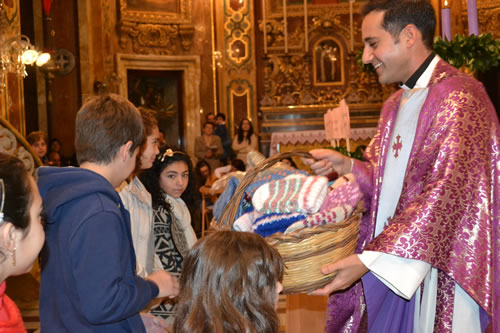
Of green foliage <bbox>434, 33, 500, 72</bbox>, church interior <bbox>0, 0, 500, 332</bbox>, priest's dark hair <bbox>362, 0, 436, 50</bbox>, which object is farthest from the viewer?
church interior <bbox>0, 0, 500, 332</bbox>

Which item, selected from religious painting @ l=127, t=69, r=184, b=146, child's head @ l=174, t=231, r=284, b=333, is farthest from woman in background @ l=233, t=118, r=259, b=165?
child's head @ l=174, t=231, r=284, b=333

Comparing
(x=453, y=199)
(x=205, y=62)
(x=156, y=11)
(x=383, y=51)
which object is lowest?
(x=453, y=199)

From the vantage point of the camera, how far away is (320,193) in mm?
2168

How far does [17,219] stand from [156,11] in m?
12.2

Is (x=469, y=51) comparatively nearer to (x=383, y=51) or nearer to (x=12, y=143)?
(x=383, y=51)

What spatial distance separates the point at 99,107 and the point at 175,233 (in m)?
1.57

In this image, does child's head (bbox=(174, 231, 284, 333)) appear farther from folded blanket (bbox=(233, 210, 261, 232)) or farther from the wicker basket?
folded blanket (bbox=(233, 210, 261, 232))

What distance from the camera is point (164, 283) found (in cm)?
210

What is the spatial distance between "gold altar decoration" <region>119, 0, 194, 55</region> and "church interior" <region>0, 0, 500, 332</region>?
0.02 meters

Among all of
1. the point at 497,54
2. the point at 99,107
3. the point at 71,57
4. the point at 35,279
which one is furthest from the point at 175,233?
the point at 71,57

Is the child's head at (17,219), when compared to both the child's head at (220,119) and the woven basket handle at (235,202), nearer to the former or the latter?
the woven basket handle at (235,202)

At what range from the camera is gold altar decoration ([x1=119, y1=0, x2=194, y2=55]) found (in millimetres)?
12914

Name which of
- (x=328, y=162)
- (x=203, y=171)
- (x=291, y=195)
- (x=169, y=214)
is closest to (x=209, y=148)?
(x=203, y=171)

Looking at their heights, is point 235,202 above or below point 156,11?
below
